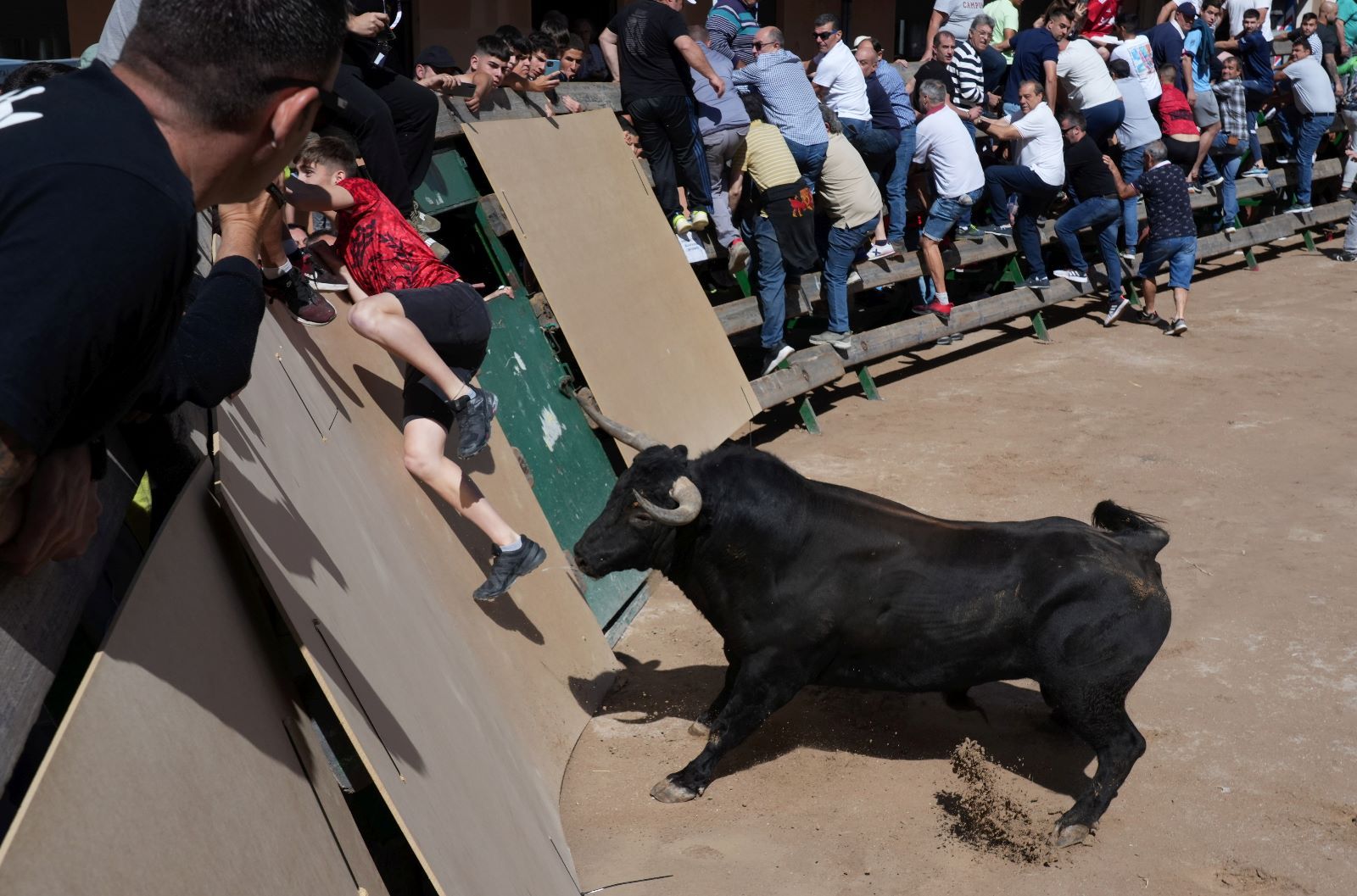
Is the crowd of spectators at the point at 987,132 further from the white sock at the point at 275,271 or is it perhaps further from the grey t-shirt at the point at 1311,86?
the white sock at the point at 275,271

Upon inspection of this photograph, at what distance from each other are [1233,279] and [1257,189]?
5.15 feet

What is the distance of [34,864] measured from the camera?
1.64 m

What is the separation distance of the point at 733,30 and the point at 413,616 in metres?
7.58

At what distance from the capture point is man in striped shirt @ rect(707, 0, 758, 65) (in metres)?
10.2

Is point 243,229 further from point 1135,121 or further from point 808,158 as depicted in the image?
point 1135,121

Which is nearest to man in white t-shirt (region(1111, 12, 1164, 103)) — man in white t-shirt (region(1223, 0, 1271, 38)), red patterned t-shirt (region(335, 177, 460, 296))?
man in white t-shirt (region(1223, 0, 1271, 38))

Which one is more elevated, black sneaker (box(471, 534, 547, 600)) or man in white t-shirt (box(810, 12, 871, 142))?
man in white t-shirt (box(810, 12, 871, 142))

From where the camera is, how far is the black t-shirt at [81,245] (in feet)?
4.66

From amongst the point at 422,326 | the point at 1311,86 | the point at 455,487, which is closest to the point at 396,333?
the point at 422,326

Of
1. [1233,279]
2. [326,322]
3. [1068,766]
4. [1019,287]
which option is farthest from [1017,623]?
[1233,279]

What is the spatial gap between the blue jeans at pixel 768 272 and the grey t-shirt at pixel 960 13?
4.08 meters

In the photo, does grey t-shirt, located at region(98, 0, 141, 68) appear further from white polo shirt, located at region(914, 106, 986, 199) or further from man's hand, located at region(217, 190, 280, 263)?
white polo shirt, located at region(914, 106, 986, 199)

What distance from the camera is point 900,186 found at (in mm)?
Answer: 11047

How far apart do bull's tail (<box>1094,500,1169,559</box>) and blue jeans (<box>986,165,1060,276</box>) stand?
6.97 meters
